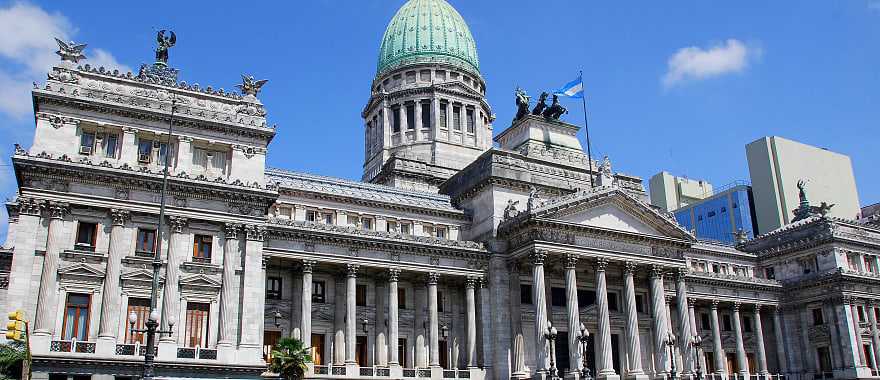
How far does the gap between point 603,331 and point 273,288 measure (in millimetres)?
24903

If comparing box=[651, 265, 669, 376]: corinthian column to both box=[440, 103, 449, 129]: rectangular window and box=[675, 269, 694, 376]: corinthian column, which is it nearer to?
box=[675, 269, 694, 376]: corinthian column

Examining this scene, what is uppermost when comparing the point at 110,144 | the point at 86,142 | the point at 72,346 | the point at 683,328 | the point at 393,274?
the point at 110,144

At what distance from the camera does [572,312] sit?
195ft

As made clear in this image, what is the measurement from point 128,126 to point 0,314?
520 inches

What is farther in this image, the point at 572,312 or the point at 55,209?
the point at 572,312

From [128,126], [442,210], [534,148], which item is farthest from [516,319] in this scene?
[128,126]

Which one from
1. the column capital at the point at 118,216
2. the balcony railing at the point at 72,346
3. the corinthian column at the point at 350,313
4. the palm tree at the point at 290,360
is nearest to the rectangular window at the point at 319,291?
the corinthian column at the point at 350,313

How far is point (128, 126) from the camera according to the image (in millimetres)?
49625

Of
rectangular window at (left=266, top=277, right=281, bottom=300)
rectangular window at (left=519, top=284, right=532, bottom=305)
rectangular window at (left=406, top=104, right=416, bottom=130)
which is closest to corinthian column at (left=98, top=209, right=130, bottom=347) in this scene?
rectangular window at (left=266, top=277, right=281, bottom=300)

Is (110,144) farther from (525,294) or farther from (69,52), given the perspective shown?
(525,294)

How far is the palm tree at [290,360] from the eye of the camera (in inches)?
1751

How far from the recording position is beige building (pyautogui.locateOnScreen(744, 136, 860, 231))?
12512 cm

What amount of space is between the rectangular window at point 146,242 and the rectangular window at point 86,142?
600 cm

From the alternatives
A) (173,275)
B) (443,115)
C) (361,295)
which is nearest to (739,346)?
(361,295)
